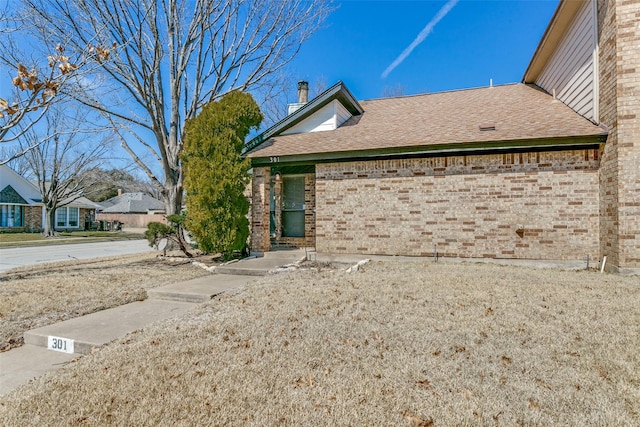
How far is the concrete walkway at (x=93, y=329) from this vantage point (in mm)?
3312

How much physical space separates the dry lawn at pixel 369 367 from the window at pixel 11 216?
29735 millimetres

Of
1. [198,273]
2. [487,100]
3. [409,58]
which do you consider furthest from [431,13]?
[198,273]

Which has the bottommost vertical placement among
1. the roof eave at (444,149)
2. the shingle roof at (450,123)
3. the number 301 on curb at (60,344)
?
the number 301 on curb at (60,344)

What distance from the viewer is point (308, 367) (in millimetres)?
2945

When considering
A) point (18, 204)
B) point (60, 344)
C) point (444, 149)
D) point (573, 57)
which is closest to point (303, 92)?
point (444, 149)

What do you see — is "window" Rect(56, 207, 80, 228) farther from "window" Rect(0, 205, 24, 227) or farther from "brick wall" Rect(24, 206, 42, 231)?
"window" Rect(0, 205, 24, 227)

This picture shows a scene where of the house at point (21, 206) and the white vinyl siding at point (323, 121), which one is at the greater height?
the white vinyl siding at point (323, 121)

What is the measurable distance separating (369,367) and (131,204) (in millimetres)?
47526

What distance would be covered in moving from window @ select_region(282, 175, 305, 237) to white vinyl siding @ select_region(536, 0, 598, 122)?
291 inches

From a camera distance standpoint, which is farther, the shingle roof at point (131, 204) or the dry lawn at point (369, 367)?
the shingle roof at point (131, 204)

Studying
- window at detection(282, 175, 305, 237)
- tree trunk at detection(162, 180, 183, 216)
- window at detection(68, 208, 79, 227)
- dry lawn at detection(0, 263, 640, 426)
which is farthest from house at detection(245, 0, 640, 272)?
window at detection(68, 208, 79, 227)

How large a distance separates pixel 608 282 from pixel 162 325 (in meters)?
6.89

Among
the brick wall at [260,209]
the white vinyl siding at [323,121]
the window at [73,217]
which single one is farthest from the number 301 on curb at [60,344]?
the window at [73,217]

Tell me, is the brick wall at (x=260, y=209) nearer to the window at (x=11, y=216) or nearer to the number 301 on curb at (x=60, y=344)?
the number 301 on curb at (x=60, y=344)
